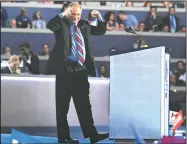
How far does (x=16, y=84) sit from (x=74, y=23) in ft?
2.62

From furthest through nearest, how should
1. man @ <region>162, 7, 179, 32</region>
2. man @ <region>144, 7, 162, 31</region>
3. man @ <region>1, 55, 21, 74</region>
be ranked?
1. man @ <region>144, 7, 162, 31</region>
2. man @ <region>162, 7, 179, 32</region>
3. man @ <region>1, 55, 21, 74</region>

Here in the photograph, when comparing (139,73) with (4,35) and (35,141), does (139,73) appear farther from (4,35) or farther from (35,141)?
(4,35)

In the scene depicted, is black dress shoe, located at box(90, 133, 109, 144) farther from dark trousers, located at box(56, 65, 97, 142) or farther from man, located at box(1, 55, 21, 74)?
man, located at box(1, 55, 21, 74)

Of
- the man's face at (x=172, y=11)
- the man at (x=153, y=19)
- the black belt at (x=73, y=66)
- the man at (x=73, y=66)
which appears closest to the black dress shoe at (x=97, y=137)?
the man at (x=73, y=66)

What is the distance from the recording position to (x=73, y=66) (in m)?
4.70

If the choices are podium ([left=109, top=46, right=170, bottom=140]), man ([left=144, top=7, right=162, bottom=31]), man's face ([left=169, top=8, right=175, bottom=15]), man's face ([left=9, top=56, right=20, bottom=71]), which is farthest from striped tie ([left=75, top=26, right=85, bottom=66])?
man ([left=144, top=7, right=162, bottom=31])

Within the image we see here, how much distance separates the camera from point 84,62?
4707mm

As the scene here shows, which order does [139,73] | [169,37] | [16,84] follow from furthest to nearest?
[169,37], [16,84], [139,73]

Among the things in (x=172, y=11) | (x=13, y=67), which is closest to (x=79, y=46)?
(x=13, y=67)

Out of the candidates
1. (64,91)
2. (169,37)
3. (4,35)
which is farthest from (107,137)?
(4,35)

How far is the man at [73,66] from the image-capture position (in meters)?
4.69

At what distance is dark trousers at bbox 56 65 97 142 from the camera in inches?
186

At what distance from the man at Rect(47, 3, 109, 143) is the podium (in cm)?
19

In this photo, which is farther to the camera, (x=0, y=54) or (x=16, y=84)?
(x=0, y=54)
